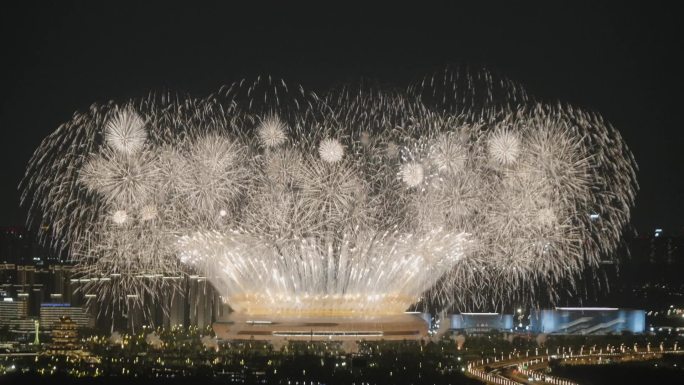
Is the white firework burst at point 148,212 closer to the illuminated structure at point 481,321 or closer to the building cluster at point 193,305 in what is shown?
the building cluster at point 193,305

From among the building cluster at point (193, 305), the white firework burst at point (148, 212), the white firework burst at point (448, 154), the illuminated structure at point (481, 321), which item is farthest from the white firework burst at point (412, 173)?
the illuminated structure at point (481, 321)

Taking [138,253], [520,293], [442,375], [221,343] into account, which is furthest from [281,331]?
[520,293]

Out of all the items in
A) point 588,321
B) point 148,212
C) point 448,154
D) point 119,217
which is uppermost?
point 448,154

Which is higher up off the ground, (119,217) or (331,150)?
(331,150)

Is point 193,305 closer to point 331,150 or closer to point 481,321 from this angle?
point 481,321

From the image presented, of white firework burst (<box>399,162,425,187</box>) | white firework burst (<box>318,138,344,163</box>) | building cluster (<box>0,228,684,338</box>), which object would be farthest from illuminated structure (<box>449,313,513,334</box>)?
white firework burst (<box>318,138,344,163</box>)

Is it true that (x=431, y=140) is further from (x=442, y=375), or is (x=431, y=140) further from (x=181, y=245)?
(x=181, y=245)

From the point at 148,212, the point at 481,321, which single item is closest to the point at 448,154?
the point at 148,212
